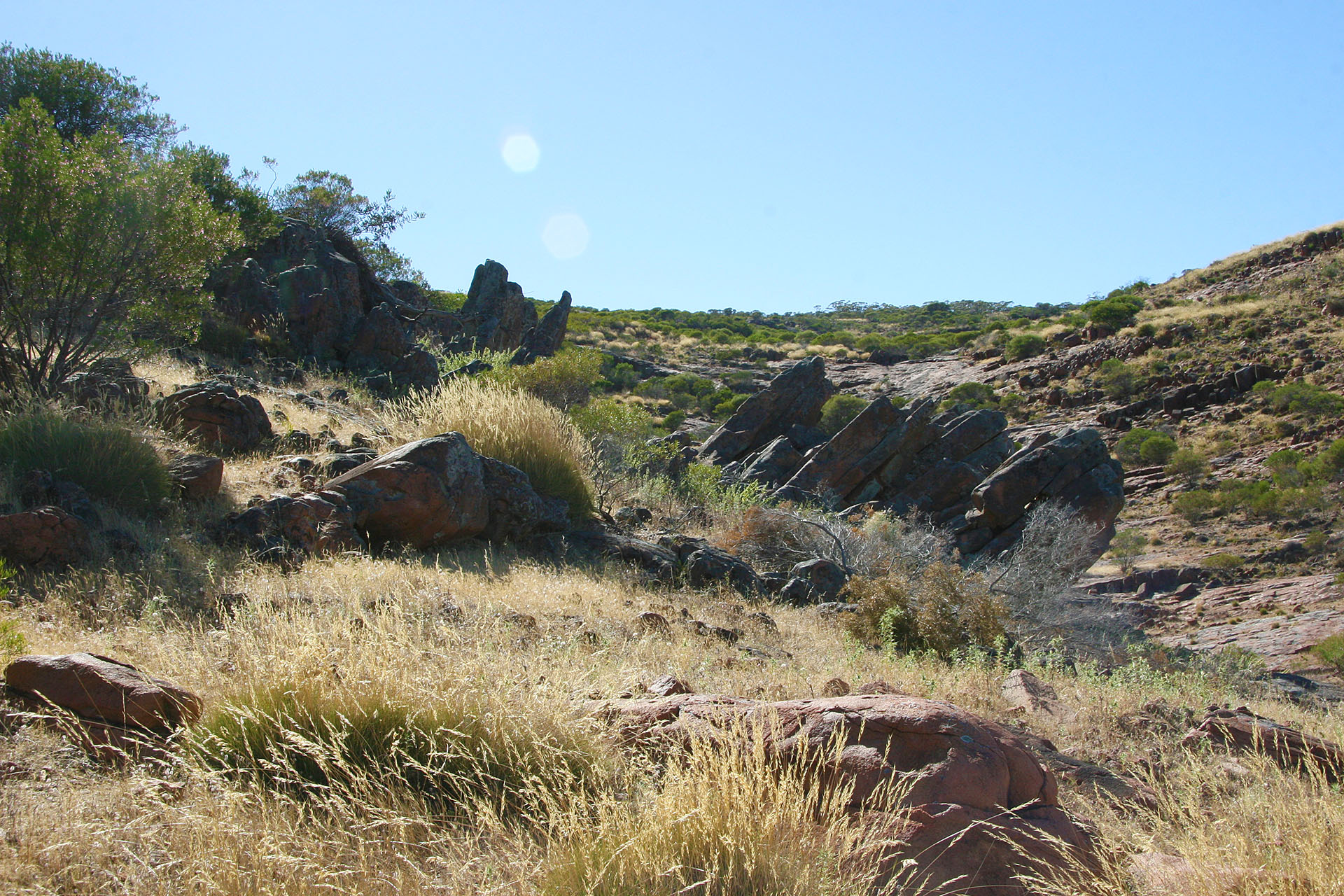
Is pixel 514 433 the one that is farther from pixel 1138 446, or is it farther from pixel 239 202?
pixel 1138 446

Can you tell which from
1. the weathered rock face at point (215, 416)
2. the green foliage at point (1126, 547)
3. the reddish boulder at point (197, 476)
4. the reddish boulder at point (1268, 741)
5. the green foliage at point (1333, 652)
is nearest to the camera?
the reddish boulder at point (1268, 741)

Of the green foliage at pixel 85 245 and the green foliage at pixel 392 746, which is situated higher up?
the green foliage at pixel 85 245

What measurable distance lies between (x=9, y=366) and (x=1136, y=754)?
A: 40.0ft

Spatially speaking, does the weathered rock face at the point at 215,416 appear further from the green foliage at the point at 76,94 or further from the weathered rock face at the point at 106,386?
the green foliage at the point at 76,94

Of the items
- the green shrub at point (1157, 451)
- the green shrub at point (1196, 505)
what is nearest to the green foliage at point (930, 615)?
the green shrub at point (1196, 505)

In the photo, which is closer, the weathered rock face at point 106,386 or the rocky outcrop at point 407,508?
the rocky outcrop at point 407,508

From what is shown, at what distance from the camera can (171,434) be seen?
958 cm

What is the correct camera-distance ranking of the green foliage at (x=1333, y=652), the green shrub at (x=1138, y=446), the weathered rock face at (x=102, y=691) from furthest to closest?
the green shrub at (x=1138, y=446), the green foliage at (x=1333, y=652), the weathered rock face at (x=102, y=691)

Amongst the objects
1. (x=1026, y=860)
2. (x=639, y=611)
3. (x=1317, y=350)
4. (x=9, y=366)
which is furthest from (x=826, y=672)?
(x=1317, y=350)

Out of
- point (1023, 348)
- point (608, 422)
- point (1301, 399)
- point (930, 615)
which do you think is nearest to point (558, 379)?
point (608, 422)

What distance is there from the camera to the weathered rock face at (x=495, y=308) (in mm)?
28141

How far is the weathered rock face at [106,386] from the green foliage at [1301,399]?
115 feet

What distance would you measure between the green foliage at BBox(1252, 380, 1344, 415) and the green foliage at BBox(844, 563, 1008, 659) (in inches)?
1095

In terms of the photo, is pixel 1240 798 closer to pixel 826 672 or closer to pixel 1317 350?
pixel 826 672
